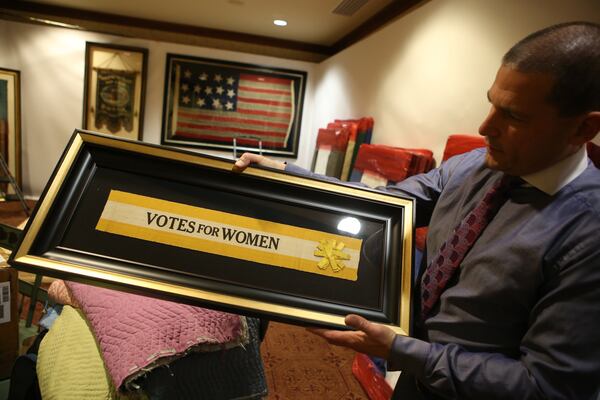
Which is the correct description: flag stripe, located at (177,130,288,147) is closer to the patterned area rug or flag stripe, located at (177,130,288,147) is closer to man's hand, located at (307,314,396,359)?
the patterned area rug

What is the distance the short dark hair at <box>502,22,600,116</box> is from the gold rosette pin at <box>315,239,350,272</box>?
566 millimetres

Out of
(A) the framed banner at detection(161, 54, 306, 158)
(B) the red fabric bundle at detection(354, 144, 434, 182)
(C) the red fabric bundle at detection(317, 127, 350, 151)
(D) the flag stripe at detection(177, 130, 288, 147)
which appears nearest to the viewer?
(B) the red fabric bundle at detection(354, 144, 434, 182)

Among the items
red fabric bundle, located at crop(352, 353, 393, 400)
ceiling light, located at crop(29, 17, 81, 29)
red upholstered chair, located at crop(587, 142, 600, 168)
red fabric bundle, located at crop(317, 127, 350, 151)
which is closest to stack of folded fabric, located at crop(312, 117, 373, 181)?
red fabric bundle, located at crop(317, 127, 350, 151)

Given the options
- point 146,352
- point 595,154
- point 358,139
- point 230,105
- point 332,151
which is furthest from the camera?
point 230,105

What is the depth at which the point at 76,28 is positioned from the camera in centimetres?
491

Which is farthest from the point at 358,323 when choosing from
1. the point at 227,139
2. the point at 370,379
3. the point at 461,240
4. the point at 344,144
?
the point at 227,139

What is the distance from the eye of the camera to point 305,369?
2.29m

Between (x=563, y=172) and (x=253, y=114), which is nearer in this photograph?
(x=563, y=172)

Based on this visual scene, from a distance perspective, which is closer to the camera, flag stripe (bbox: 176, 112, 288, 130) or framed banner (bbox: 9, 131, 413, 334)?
framed banner (bbox: 9, 131, 413, 334)

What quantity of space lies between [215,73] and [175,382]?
16.5ft

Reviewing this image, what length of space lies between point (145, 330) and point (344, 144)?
9.44ft

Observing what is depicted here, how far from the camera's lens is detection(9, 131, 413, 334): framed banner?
849mm

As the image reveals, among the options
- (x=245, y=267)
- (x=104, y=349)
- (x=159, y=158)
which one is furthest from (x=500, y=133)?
(x=104, y=349)

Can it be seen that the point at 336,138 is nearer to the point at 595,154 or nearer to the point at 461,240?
the point at 595,154
